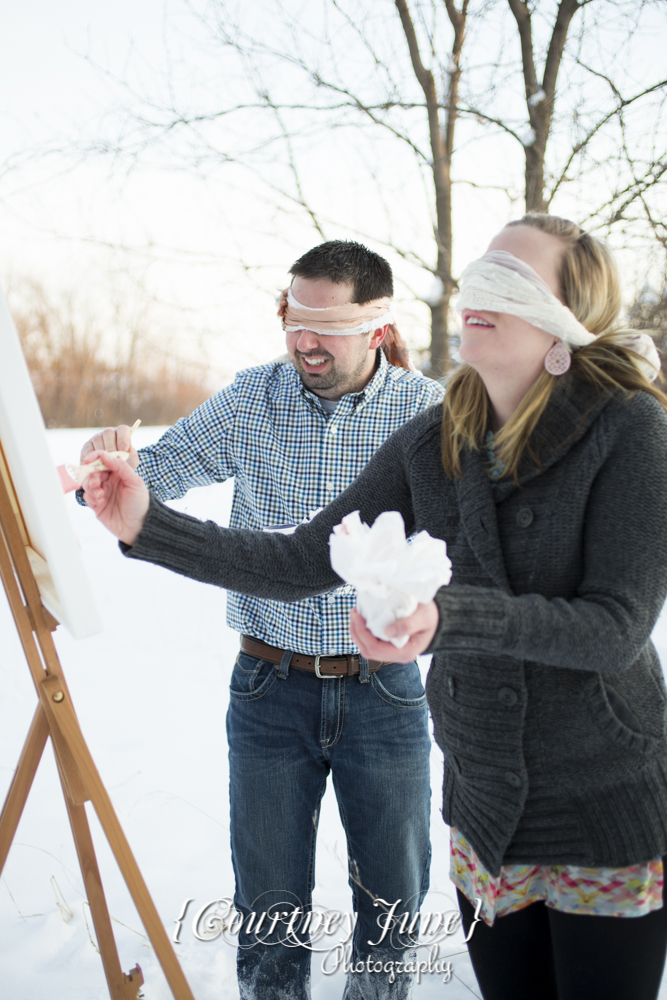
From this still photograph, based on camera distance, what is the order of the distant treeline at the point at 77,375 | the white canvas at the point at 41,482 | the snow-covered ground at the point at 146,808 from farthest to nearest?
the distant treeline at the point at 77,375 → the snow-covered ground at the point at 146,808 → the white canvas at the point at 41,482

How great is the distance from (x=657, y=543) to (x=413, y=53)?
3808 millimetres

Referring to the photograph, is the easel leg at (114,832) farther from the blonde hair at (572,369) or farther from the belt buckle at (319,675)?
the blonde hair at (572,369)

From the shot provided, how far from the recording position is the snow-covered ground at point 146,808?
2.32 metres

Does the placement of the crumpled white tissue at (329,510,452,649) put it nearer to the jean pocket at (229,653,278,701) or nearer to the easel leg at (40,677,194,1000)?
the easel leg at (40,677,194,1000)

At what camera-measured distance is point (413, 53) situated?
3.91m

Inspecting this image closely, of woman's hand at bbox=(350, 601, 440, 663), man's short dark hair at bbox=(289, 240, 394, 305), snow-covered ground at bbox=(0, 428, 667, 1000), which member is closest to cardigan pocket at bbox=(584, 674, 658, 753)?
woman's hand at bbox=(350, 601, 440, 663)

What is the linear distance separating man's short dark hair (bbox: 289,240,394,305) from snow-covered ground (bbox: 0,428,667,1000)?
7.16 feet

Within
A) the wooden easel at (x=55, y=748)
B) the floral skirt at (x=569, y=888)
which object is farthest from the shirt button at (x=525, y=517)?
the wooden easel at (x=55, y=748)

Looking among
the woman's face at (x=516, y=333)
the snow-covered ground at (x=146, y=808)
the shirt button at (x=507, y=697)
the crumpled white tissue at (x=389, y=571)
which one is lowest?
the snow-covered ground at (x=146, y=808)

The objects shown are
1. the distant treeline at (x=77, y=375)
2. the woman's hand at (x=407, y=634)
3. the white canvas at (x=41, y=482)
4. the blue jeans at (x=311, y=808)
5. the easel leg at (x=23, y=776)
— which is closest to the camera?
the woman's hand at (x=407, y=634)

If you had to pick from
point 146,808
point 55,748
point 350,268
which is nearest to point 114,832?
point 55,748

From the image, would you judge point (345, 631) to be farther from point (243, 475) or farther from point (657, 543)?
point (657, 543)

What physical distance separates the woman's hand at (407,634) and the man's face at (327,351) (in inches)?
44.1

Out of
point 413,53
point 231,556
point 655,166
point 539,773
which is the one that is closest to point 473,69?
point 413,53
